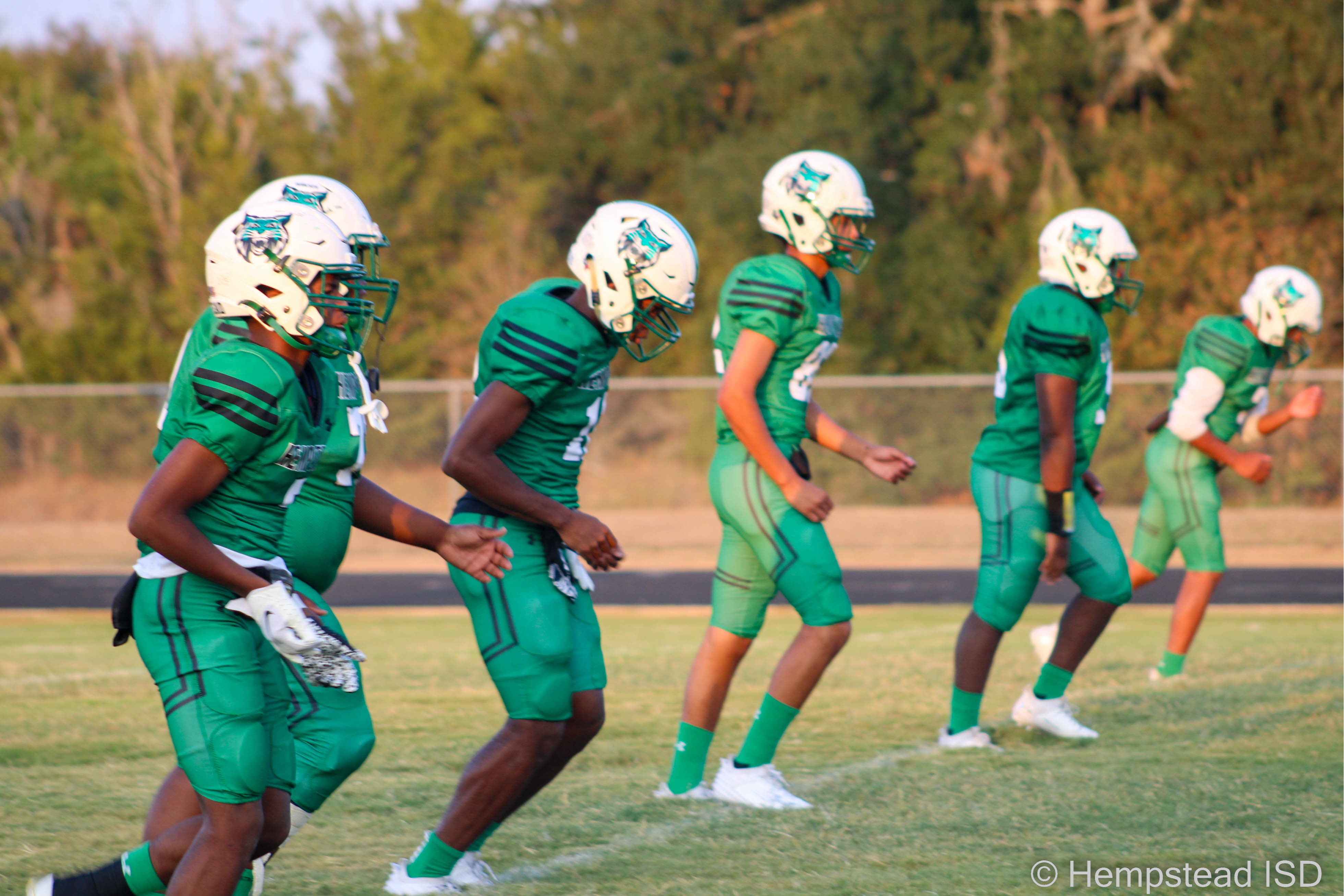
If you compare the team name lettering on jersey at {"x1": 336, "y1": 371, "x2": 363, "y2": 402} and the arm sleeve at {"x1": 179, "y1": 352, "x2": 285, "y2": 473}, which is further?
the team name lettering on jersey at {"x1": 336, "y1": 371, "x2": 363, "y2": 402}

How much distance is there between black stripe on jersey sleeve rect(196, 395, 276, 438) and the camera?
2990mm

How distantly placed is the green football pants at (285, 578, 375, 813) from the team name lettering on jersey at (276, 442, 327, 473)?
0.69m

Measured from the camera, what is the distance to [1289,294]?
24.5ft

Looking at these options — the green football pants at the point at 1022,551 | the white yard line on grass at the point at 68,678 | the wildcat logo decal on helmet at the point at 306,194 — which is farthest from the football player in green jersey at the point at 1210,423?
the white yard line on grass at the point at 68,678

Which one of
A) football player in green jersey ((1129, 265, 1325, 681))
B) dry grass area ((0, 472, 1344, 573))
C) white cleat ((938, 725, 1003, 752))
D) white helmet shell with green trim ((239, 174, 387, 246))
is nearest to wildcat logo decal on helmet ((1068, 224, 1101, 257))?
football player in green jersey ((1129, 265, 1325, 681))

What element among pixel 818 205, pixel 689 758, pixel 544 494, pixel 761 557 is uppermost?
pixel 818 205

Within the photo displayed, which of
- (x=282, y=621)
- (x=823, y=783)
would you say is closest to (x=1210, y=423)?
(x=823, y=783)

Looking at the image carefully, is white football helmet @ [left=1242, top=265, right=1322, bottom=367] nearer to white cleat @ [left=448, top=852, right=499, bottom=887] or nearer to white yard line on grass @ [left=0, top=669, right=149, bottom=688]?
white cleat @ [left=448, top=852, right=499, bottom=887]

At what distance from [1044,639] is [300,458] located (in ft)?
15.9

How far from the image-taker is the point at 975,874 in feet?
14.0

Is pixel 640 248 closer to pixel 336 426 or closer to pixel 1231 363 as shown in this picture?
pixel 336 426

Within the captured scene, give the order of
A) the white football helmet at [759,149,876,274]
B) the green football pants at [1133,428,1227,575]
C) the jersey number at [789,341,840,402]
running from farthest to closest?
1. the green football pants at [1133,428,1227,575]
2. the white football helmet at [759,149,876,274]
3. the jersey number at [789,341,840,402]

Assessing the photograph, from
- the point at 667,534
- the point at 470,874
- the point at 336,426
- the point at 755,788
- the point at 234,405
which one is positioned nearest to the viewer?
the point at 234,405

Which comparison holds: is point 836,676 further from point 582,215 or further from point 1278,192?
point 582,215
